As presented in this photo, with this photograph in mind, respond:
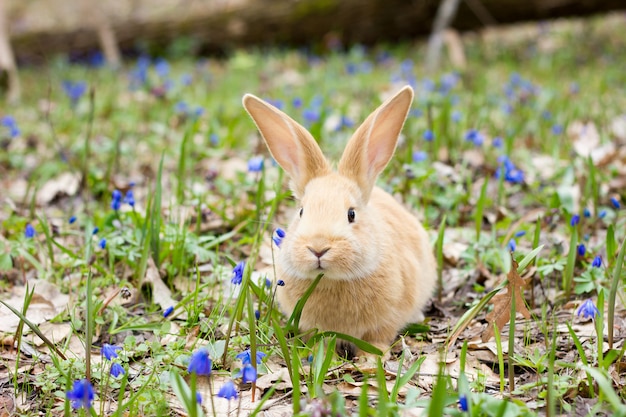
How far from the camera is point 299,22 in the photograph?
33.3 ft

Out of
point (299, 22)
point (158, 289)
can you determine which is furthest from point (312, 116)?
point (299, 22)

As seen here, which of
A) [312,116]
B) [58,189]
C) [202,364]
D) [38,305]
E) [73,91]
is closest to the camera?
[202,364]

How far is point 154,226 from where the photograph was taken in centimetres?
353

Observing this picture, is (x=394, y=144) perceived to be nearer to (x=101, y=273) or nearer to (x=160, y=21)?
(x=101, y=273)

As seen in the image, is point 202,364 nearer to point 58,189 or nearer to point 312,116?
point 58,189

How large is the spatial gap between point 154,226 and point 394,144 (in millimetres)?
1320

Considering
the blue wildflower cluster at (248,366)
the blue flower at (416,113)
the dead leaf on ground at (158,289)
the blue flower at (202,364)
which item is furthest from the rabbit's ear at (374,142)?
the blue flower at (416,113)

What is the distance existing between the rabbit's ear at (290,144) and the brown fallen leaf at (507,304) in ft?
3.15

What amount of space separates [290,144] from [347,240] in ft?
2.17

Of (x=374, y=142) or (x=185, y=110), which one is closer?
(x=374, y=142)

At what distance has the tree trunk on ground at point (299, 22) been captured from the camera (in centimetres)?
974

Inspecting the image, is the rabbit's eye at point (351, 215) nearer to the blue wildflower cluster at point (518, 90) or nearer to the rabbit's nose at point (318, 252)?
the rabbit's nose at point (318, 252)

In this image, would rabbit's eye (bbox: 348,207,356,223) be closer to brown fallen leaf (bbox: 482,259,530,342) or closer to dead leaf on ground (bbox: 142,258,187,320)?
brown fallen leaf (bbox: 482,259,530,342)

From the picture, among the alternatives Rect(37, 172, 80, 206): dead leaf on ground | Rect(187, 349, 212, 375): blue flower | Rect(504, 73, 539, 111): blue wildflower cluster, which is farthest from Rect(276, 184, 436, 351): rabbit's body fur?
Rect(504, 73, 539, 111): blue wildflower cluster
